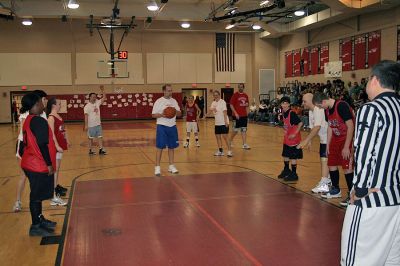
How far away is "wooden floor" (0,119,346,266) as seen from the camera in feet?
15.8

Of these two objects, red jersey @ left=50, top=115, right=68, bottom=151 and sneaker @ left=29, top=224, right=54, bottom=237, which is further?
red jersey @ left=50, top=115, right=68, bottom=151

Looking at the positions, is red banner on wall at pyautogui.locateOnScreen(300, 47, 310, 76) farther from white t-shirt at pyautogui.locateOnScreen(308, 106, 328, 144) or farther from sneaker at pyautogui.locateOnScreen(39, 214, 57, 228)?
sneaker at pyautogui.locateOnScreen(39, 214, 57, 228)

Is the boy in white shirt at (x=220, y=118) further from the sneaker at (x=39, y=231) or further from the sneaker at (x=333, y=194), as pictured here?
the sneaker at (x=39, y=231)

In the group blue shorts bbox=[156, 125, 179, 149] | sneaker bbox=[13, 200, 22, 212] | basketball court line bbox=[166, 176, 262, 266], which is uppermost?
blue shorts bbox=[156, 125, 179, 149]

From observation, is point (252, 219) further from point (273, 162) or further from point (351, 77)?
point (351, 77)

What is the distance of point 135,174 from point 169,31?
71.8 ft

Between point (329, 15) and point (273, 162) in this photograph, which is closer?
point (273, 162)

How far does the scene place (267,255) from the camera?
4367mm

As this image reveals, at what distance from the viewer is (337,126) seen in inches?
240

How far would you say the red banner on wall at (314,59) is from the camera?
25094 millimetres

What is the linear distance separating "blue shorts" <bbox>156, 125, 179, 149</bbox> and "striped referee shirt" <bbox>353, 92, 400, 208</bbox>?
627 cm

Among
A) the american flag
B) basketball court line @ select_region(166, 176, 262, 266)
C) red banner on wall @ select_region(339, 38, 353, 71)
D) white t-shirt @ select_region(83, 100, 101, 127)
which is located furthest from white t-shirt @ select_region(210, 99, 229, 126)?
the american flag

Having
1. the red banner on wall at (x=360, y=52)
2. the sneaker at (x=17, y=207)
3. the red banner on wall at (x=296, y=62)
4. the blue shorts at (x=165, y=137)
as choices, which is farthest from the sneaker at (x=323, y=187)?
the red banner on wall at (x=296, y=62)

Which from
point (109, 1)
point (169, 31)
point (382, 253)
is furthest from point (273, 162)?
point (169, 31)
